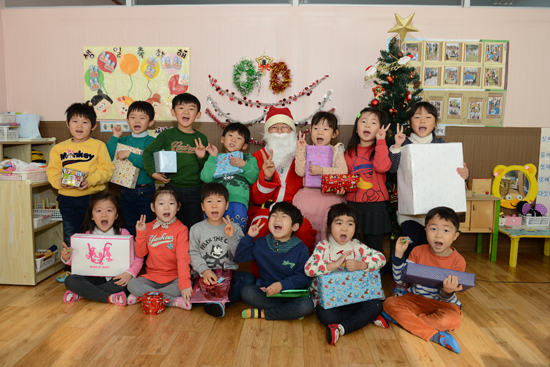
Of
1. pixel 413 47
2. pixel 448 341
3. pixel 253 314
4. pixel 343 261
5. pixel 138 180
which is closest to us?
pixel 448 341

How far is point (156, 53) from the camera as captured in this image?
419 cm

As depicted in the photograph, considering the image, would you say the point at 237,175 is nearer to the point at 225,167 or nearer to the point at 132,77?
the point at 225,167

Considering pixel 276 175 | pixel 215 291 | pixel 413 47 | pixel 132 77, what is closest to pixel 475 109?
pixel 413 47

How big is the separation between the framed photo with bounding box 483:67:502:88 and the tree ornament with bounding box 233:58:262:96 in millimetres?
2572

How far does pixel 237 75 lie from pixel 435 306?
303 centimetres

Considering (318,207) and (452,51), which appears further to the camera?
(452,51)

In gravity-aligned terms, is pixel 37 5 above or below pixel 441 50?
above

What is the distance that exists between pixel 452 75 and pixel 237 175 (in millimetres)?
2758

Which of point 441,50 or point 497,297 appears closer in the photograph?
point 497,297

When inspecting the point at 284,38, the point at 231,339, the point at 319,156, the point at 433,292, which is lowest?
the point at 231,339

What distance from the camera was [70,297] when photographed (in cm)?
289

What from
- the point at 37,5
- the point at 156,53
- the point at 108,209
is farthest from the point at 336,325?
the point at 37,5

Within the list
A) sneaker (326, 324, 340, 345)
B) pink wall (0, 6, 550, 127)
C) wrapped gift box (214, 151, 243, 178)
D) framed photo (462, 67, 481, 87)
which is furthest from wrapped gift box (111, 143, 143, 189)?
framed photo (462, 67, 481, 87)

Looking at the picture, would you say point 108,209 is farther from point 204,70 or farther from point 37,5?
point 37,5
